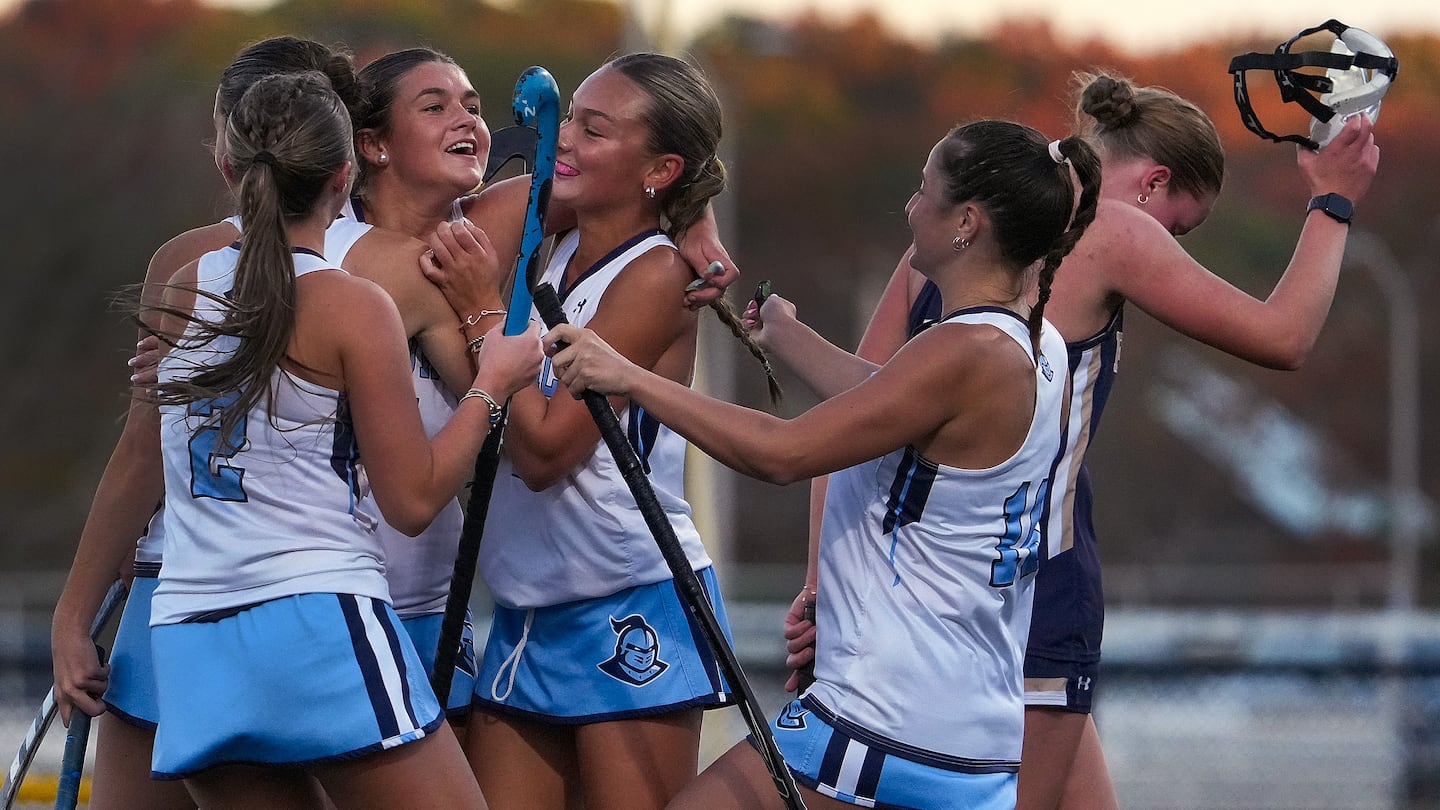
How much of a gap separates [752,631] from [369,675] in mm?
17246

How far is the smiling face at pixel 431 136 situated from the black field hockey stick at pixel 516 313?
18cm

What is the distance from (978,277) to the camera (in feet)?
11.2

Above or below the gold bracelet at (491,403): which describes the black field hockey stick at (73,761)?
below

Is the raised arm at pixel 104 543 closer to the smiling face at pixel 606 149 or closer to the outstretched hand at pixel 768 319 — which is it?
the smiling face at pixel 606 149

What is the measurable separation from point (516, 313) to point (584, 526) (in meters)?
0.52

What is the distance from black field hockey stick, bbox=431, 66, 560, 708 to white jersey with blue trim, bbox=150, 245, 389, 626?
0.35 meters

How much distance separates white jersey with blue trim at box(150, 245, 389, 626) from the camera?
3.14 metres

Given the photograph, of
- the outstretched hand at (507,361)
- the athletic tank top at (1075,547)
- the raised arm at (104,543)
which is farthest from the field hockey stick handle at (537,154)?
the athletic tank top at (1075,547)

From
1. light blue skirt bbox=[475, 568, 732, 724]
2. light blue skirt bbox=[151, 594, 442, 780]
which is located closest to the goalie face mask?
light blue skirt bbox=[475, 568, 732, 724]

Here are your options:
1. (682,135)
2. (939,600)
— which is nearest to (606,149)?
(682,135)

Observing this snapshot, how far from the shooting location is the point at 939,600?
11.0 feet

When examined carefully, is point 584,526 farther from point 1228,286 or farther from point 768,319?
point 1228,286

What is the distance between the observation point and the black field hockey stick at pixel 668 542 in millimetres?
3388

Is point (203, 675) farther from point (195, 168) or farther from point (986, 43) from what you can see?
point (986, 43)
